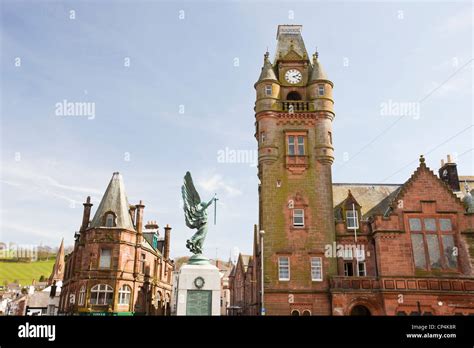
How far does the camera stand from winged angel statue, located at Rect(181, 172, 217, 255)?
2786 centimetres

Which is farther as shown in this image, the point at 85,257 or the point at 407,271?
the point at 85,257

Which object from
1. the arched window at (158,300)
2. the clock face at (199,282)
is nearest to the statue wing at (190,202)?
the clock face at (199,282)

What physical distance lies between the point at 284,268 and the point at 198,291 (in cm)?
1059

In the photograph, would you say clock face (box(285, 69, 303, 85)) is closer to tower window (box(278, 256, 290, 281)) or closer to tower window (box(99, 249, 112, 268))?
tower window (box(278, 256, 290, 281))

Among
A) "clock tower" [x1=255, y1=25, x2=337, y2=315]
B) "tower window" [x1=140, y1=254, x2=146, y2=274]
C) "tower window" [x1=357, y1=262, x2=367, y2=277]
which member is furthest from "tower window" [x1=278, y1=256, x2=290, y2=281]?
"tower window" [x1=140, y1=254, x2=146, y2=274]

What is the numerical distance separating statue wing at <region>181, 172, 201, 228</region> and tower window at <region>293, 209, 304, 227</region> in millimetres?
10727

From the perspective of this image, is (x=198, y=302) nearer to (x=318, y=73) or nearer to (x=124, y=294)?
(x=124, y=294)

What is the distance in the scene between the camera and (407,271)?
32.7 m

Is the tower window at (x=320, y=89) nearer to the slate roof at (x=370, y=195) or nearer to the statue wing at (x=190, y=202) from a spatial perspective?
the slate roof at (x=370, y=195)

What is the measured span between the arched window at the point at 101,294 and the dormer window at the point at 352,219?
2602cm

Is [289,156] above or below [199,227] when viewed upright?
above

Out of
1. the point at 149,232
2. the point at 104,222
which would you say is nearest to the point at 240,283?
the point at 149,232

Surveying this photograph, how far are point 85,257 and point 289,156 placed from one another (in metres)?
24.8
